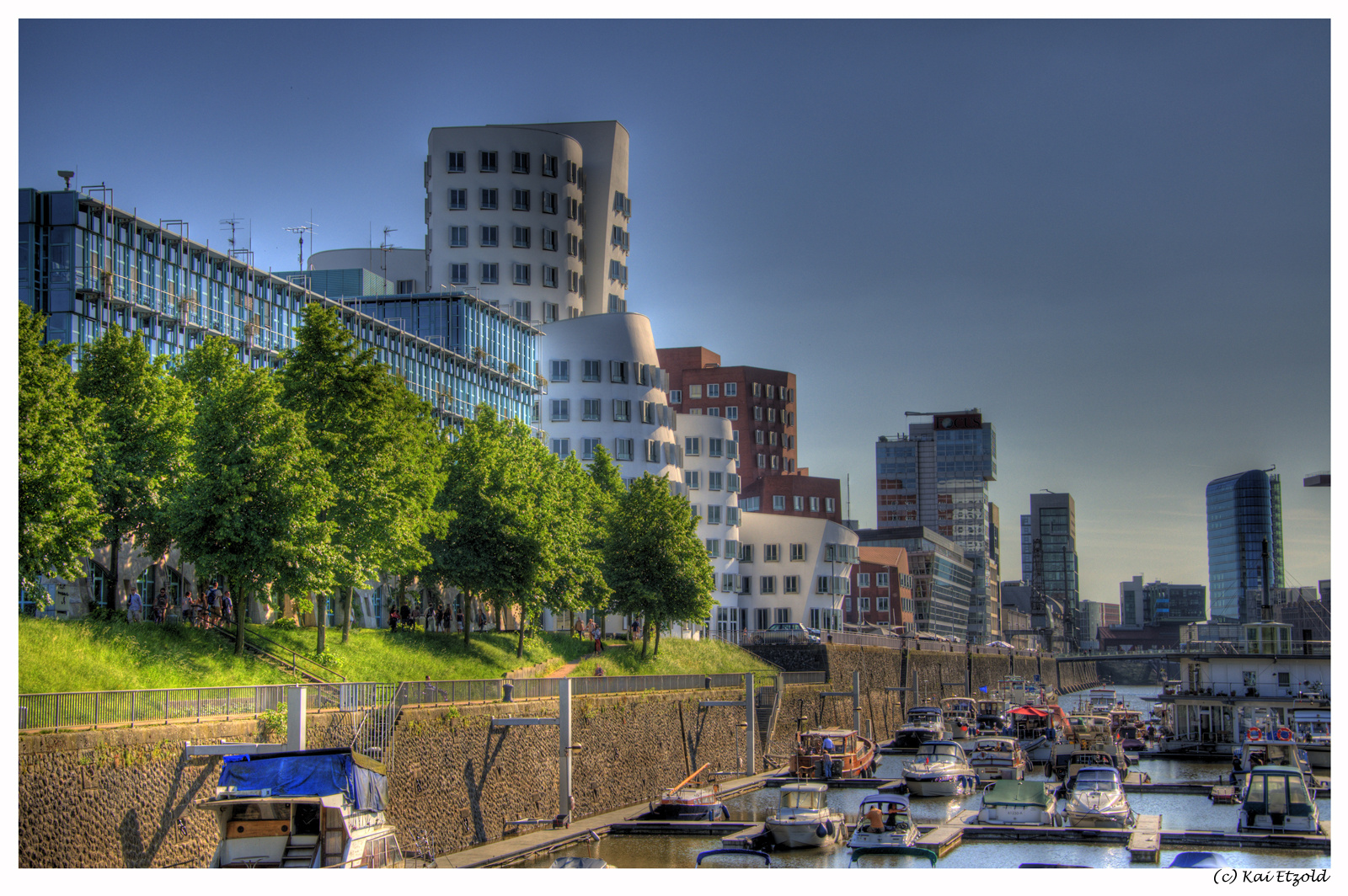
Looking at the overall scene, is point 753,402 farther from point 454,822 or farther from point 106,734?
point 106,734

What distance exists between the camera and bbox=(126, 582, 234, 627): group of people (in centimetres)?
4994

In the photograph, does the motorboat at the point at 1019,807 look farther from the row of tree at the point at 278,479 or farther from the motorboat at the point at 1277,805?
the row of tree at the point at 278,479

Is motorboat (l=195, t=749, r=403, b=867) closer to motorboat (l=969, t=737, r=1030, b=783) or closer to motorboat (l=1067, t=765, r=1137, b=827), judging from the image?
motorboat (l=1067, t=765, r=1137, b=827)

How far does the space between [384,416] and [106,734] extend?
27.9 meters

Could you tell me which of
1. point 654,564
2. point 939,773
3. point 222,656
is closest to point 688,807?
point 222,656

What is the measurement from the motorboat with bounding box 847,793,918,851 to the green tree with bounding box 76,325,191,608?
2588 centimetres

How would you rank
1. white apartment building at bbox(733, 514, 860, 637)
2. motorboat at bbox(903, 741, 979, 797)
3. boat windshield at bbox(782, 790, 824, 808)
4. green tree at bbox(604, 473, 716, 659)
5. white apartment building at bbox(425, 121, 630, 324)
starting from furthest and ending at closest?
white apartment building at bbox(733, 514, 860, 637)
white apartment building at bbox(425, 121, 630, 324)
green tree at bbox(604, 473, 716, 659)
motorboat at bbox(903, 741, 979, 797)
boat windshield at bbox(782, 790, 824, 808)

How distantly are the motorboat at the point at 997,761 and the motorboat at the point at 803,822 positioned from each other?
97.4 ft

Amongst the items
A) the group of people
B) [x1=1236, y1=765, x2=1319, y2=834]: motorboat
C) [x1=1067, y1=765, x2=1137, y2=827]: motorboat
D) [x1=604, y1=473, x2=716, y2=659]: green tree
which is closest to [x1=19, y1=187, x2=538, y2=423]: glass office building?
the group of people

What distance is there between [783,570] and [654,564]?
2213 inches

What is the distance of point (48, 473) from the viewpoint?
39.7 meters
